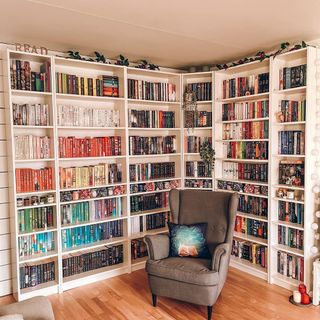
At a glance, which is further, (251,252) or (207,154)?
(207,154)

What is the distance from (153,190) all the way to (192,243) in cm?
104

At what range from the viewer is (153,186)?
3.91 m

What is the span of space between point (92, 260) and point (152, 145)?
58.5 inches

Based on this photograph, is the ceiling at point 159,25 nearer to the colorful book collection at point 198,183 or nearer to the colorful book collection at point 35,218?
the colorful book collection at point 198,183

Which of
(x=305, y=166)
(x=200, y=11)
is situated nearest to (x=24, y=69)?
(x=200, y=11)

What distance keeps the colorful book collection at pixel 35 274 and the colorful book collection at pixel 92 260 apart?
0.43ft

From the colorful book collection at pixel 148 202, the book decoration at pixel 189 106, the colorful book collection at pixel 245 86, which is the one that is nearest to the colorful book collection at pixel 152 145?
the book decoration at pixel 189 106

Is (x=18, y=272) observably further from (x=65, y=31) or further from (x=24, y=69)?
(x=65, y=31)

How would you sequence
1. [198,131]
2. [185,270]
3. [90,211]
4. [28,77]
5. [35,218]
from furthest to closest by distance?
1. [198,131]
2. [90,211]
3. [35,218]
4. [28,77]
5. [185,270]

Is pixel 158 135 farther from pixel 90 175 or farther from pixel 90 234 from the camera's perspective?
pixel 90 234

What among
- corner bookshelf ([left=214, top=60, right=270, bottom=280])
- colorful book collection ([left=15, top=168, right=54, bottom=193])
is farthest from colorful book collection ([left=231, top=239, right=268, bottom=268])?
colorful book collection ([left=15, top=168, right=54, bottom=193])

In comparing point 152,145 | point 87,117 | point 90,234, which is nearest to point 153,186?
point 152,145

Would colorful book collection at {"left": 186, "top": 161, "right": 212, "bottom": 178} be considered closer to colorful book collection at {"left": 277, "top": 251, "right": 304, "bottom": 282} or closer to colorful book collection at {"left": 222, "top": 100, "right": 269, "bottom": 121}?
colorful book collection at {"left": 222, "top": 100, "right": 269, "bottom": 121}

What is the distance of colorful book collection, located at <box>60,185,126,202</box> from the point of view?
3336mm
